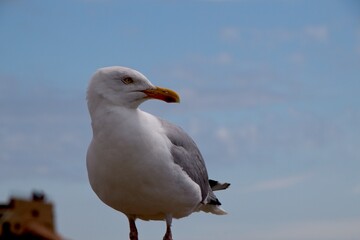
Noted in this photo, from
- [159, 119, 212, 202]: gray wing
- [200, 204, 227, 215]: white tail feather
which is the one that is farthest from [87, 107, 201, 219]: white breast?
[200, 204, 227, 215]: white tail feather

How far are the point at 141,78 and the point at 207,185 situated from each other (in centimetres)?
163

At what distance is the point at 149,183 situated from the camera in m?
6.11

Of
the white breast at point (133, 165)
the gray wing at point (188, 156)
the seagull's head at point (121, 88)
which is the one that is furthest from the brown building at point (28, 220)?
the gray wing at point (188, 156)

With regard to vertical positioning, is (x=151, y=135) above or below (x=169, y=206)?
above

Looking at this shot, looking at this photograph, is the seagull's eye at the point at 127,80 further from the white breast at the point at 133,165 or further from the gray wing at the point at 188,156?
the gray wing at the point at 188,156

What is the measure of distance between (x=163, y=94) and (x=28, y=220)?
3147 mm

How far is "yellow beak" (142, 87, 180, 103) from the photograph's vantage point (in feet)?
20.3

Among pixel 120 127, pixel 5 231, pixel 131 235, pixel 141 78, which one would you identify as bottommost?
pixel 5 231

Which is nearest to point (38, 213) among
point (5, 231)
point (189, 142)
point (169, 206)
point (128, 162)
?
point (5, 231)

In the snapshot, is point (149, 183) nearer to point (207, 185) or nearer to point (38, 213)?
point (207, 185)

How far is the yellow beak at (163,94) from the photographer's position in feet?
20.3

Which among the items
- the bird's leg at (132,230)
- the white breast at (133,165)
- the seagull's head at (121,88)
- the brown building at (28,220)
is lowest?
the brown building at (28,220)

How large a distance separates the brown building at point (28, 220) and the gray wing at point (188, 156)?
316 centimetres

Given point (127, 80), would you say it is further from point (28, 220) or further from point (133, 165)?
point (28, 220)
